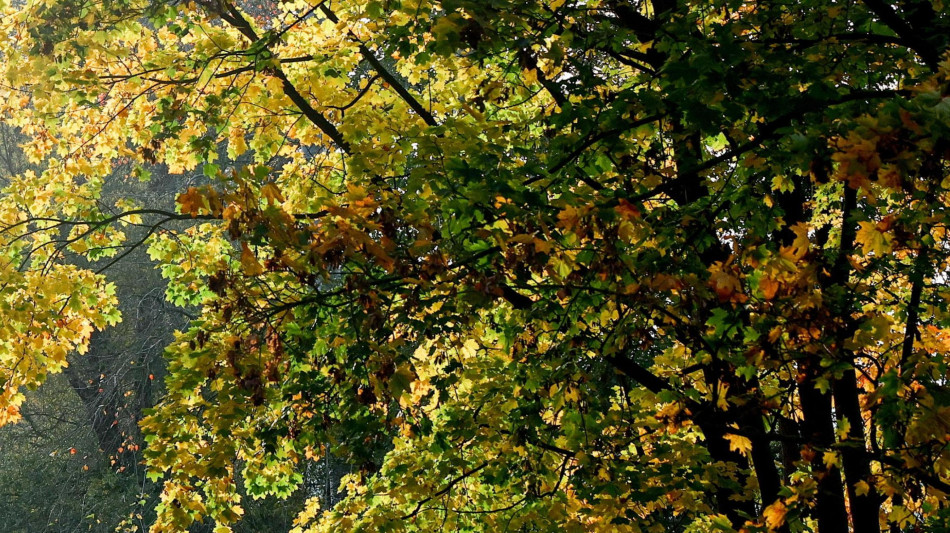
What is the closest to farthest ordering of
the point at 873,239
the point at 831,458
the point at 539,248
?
the point at 539,248
the point at 873,239
the point at 831,458

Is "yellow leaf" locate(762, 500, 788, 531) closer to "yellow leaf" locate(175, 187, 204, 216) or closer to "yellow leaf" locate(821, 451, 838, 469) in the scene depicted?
"yellow leaf" locate(821, 451, 838, 469)

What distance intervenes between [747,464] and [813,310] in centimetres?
355

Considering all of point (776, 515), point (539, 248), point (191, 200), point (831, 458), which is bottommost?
point (776, 515)

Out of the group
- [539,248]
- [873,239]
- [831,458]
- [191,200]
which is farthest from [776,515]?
[191,200]

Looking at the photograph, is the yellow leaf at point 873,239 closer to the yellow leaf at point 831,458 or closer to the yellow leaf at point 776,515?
the yellow leaf at point 831,458

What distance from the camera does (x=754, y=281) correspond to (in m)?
3.57

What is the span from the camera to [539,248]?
10.1 ft

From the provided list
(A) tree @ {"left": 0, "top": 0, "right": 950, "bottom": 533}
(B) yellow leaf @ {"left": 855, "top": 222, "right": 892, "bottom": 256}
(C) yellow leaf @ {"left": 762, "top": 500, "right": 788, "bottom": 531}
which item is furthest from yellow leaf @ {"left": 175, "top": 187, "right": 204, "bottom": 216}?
(C) yellow leaf @ {"left": 762, "top": 500, "right": 788, "bottom": 531}

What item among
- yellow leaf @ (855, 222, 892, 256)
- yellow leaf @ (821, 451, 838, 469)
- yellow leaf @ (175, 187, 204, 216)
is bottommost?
yellow leaf @ (821, 451, 838, 469)

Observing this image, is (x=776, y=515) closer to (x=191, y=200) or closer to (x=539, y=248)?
(x=539, y=248)

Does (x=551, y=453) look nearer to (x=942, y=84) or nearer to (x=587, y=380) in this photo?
(x=587, y=380)

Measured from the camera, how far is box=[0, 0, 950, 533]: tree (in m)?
3.21

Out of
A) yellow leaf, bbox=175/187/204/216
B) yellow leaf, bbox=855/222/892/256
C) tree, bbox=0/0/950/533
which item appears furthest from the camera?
yellow leaf, bbox=855/222/892/256

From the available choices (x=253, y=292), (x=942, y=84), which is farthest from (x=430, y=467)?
(x=942, y=84)
